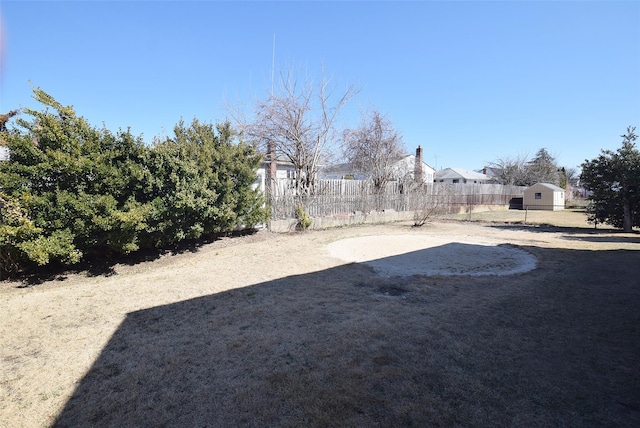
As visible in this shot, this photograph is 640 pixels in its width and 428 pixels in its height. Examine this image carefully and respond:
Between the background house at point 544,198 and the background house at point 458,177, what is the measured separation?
15.3 meters

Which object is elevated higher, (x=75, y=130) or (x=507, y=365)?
(x=75, y=130)

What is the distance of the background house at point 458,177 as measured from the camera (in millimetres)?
47031

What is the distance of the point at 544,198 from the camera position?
30.5m

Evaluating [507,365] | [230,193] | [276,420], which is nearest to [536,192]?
[230,193]

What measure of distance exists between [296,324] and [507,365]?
2.36 m

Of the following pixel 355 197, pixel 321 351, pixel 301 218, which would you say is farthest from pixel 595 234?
pixel 321 351

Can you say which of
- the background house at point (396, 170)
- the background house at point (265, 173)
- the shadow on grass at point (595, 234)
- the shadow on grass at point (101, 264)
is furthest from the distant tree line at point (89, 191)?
the background house at point (396, 170)

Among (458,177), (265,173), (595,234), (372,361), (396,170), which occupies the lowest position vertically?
(372,361)

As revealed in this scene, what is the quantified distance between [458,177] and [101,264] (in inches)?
1878

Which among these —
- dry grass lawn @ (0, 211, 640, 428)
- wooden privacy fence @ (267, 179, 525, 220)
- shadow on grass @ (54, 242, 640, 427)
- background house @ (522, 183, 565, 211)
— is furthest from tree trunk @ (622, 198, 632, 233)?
background house @ (522, 183, 565, 211)

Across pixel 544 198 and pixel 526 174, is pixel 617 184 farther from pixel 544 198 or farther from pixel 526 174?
pixel 526 174

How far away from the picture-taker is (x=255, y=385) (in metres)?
2.81

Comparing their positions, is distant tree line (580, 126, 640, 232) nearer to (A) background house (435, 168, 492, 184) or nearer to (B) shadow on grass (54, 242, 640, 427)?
(B) shadow on grass (54, 242, 640, 427)

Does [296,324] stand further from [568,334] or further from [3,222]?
[3,222]
